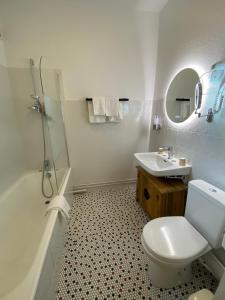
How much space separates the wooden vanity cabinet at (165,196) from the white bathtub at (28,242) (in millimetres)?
1024

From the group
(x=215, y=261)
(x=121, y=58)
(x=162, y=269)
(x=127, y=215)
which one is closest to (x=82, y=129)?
(x=121, y=58)

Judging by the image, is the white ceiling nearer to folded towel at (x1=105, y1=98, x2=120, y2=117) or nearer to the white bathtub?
folded towel at (x1=105, y1=98, x2=120, y2=117)

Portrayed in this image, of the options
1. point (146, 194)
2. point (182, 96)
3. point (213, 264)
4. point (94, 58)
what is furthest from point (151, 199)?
point (94, 58)

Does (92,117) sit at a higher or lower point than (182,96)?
lower

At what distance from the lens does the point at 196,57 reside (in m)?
1.47

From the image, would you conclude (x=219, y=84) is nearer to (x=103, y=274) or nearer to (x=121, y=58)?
(x=121, y=58)

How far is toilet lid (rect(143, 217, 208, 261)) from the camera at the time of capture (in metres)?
1.02

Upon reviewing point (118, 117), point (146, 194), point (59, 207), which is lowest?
point (146, 194)

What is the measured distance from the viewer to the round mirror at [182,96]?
5.12 feet

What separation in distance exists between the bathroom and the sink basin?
0.37 ft

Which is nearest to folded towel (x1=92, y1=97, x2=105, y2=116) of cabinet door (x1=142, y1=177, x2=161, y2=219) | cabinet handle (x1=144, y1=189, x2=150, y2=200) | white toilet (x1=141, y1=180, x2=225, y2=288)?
cabinet door (x1=142, y1=177, x2=161, y2=219)

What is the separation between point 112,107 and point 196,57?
3.83 feet

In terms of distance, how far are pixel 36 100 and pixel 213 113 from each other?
6.96ft

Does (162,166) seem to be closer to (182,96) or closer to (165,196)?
(165,196)
